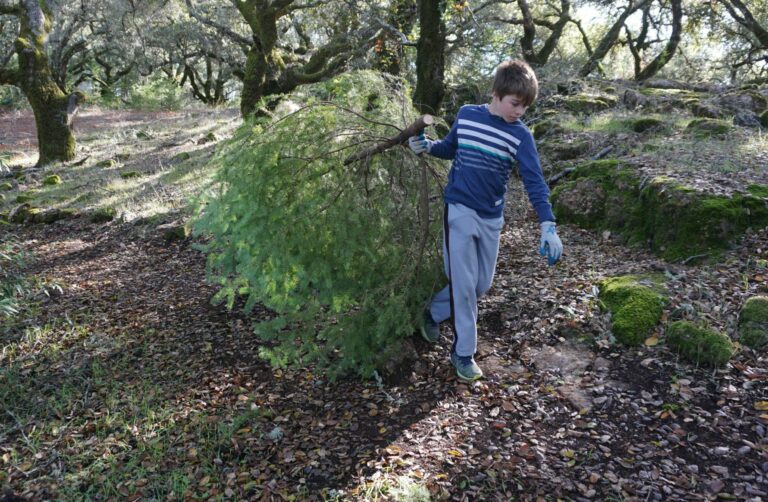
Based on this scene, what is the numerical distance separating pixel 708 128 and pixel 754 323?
456cm

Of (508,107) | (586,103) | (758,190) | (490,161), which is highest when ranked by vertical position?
(586,103)

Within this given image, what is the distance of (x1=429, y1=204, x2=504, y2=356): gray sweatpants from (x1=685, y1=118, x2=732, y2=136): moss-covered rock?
16.8 feet

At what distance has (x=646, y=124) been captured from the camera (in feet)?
23.9

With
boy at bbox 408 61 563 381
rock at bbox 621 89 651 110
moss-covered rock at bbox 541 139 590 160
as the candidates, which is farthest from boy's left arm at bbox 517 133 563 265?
rock at bbox 621 89 651 110

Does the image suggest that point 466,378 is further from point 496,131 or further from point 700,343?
point 496,131

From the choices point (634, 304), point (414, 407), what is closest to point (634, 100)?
point (634, 304)

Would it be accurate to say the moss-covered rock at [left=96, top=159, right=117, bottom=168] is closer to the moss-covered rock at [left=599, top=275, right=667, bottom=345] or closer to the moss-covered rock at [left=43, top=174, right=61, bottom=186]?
the moss-covered rock at [left=43, top=174, right=61, bottom=186]

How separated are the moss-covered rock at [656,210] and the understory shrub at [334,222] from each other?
224 cm

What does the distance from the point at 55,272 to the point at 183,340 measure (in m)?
2.75

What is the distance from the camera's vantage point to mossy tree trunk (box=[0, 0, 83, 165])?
36.7 feet

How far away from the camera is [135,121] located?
19156 millimetres

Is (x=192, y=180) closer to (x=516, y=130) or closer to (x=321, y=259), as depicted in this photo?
(x=321, y=259)

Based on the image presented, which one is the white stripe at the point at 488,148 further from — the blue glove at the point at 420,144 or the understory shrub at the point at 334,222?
the understory shrub at the point at 334,222

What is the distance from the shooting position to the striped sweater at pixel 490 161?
3000 mm
